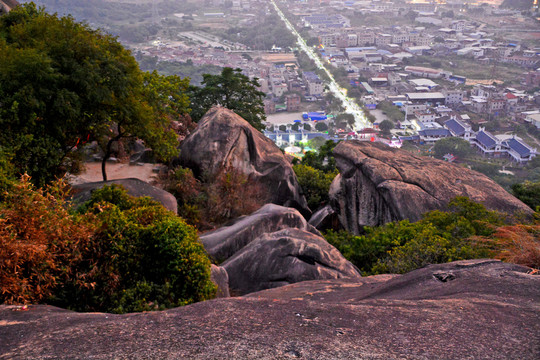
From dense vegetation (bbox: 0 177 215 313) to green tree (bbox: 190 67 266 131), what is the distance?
16.2 meters

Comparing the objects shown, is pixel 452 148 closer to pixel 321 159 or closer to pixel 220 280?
pixel 321 159

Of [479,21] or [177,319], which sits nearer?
[177,319]

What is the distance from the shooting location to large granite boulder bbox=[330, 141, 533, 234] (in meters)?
13.3

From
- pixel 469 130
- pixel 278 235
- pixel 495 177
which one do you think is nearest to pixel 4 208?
pixel 278 235

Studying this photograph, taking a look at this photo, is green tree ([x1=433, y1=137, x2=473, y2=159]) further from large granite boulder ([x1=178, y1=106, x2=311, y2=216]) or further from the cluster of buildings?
large granite boulder ([x1=178, y1=106, x2=311, y2=216])

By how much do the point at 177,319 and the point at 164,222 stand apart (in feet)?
10.3

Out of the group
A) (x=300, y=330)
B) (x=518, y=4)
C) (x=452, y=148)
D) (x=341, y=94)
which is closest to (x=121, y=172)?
(x=300, y=330)

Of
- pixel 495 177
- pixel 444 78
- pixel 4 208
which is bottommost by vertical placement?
pixel 495 177

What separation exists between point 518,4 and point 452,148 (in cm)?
8815

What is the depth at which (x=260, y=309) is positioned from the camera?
5.27 m

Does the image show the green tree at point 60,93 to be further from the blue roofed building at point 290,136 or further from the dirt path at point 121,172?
the blue roofed building at point 290,136

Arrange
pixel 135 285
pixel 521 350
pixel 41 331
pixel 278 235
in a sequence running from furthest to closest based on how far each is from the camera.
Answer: pixel 278 235 → pixel 135 285 → pixel 41 331 → pixel 521 350

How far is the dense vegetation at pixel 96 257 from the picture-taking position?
20.6 ft

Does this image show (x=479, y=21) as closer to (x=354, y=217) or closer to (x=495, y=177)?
(x=495, y=177)
